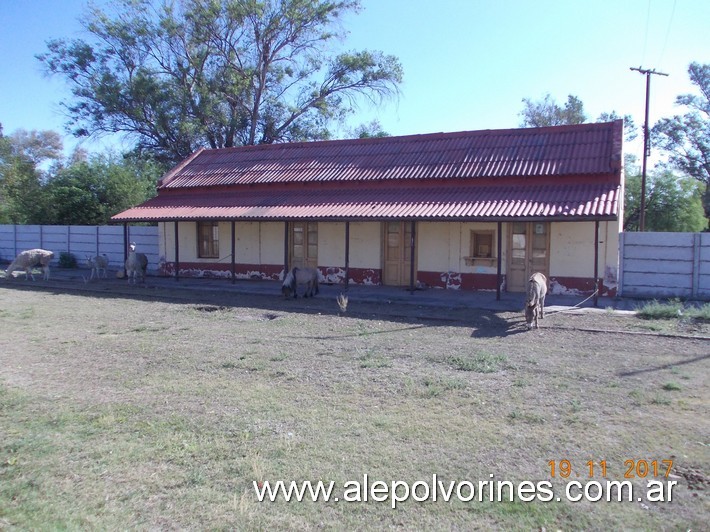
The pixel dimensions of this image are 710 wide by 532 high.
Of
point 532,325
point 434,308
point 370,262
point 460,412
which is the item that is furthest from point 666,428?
point 370,262

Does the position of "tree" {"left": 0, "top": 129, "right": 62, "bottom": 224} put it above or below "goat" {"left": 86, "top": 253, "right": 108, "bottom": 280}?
above

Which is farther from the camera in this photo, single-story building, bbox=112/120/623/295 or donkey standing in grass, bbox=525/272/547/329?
single-story building, bbox=112/120/623/295

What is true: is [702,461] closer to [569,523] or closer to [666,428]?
[666,428]

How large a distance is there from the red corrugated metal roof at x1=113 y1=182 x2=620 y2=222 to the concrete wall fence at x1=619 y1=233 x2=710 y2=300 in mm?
2157

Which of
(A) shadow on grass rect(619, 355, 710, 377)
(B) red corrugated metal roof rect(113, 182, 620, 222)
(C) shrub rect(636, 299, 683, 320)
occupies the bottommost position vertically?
(A) shadow on grass rect(619, 355, 710, 377)

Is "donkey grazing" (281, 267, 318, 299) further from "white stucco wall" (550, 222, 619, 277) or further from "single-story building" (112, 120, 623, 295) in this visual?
"white stucco wall" (550, 222, 619, 277)

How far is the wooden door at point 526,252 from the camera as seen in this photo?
15617 mm

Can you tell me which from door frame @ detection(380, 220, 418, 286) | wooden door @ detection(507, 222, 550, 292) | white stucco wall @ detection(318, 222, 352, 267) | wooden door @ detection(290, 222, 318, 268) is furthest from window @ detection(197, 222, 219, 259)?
wooden door @ detection(507, 222, 550, 292)

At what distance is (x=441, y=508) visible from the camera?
3.98 metres

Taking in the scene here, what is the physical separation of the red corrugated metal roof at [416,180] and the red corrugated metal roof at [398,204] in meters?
0.03

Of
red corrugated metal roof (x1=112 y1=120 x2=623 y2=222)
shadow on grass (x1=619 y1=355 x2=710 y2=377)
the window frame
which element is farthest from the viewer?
the window frame

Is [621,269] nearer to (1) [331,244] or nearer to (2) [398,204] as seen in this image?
(2) [398,204]

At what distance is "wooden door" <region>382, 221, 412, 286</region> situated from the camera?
1750cm

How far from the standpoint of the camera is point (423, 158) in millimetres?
18188
